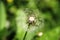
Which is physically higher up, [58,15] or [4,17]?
[4,17]

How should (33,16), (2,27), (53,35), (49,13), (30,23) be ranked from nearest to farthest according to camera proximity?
(30,23), (33,16), (53,35), (2,27), (49,13)

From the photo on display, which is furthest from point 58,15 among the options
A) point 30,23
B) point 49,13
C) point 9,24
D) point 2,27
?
point 30,23

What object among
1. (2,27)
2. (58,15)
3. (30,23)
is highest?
(30,23)

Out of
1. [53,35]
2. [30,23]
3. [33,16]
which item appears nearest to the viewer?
[30,23]

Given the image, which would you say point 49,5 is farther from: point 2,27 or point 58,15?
point 2,27

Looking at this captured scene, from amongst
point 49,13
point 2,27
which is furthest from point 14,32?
point 49,13

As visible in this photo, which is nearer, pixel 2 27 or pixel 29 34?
pixel 29 34
